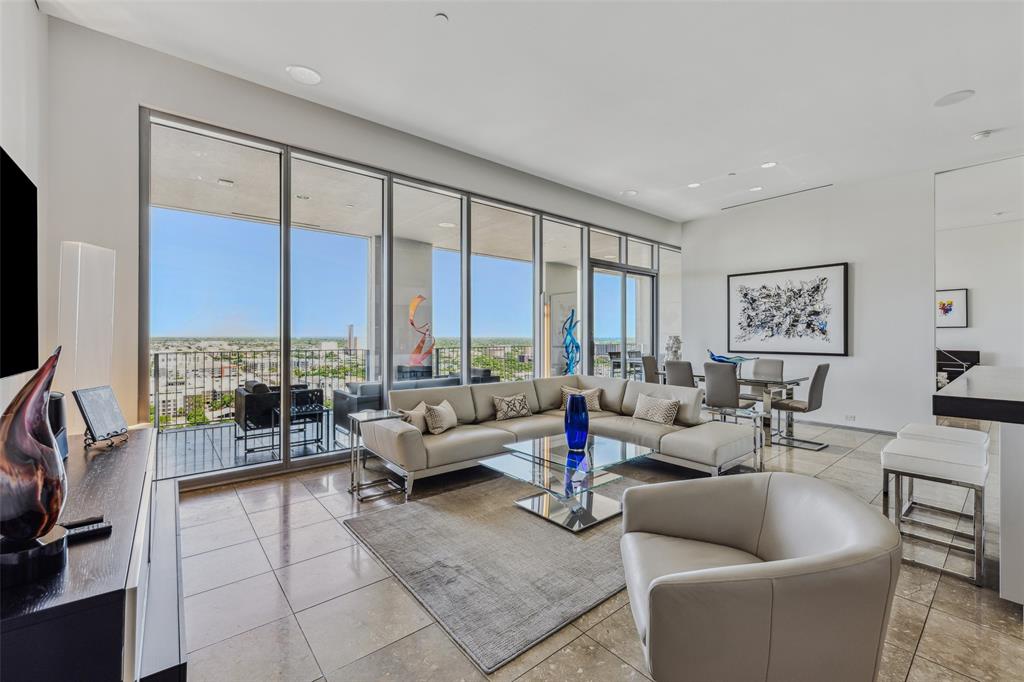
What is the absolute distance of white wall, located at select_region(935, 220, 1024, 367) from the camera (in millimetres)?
6539

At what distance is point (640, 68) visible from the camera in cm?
329

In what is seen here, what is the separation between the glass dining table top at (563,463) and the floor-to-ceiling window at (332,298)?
1855 mm

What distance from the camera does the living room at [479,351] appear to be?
154 centimetres

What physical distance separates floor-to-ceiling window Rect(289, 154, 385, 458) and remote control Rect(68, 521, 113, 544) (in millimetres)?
2687

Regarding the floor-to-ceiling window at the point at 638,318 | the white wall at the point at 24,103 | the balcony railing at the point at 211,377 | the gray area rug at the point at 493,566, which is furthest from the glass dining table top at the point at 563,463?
the floor-to-ceiling window at the point at 638,318

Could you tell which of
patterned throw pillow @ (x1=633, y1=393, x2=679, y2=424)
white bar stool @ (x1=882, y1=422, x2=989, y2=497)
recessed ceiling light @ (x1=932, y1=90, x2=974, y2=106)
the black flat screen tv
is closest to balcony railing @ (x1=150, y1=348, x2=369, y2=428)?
the black flat screen tv

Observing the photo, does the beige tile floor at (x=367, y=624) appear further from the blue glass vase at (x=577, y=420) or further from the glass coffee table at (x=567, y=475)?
the blue glass vase at (x=577, y=420)

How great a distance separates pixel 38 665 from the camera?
3.12 feet

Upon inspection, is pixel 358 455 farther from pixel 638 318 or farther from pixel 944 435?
pixel 638 318

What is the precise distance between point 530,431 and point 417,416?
1.04 m

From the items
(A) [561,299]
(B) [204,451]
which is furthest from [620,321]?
(B) [204,451]

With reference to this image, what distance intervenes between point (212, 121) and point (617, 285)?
17.9 feet

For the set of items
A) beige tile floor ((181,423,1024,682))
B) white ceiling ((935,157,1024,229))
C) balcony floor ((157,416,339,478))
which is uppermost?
white ceiling ((935,157,1024,229))

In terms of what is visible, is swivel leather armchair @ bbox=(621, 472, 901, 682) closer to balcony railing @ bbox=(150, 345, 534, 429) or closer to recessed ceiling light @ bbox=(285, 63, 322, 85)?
balcony railing @ bbox=(150, 345, 534, 429)
